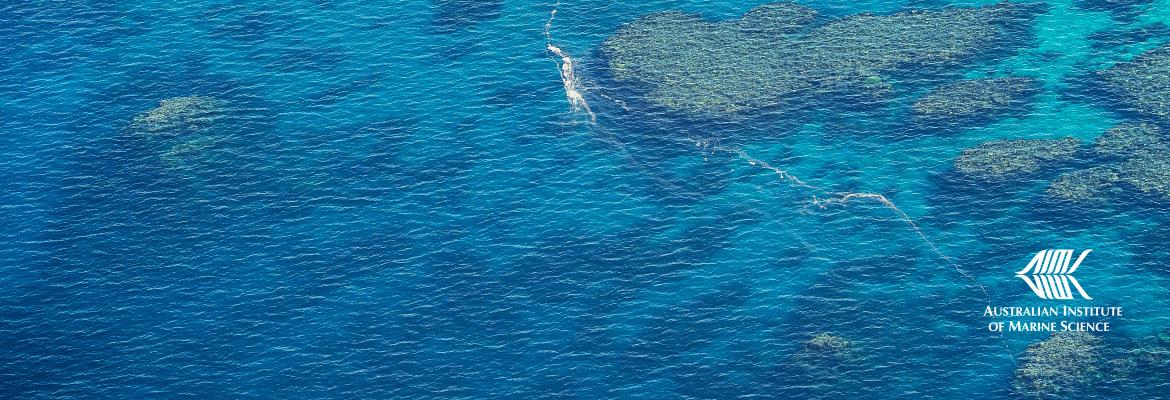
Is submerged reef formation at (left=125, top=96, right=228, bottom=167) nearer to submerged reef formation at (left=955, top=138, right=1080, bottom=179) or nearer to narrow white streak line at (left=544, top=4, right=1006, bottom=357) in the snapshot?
narrow white streak line at (left=544, top=4, right=1006, bottom=357)

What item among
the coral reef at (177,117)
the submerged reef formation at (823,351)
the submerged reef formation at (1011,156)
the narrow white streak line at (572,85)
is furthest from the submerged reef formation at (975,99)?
the coral reef at (177,117)

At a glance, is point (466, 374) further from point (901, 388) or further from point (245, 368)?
point (901, 388)

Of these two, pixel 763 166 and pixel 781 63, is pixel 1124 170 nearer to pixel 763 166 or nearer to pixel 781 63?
pixel 763 166

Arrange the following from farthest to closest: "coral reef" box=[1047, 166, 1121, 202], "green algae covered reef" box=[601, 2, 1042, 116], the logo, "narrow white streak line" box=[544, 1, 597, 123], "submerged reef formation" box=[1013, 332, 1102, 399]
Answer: "narrow white streak line" box=[544, 1, 597, 123] → "green algae covered reef" box=[601, 2, 1042, 116] → "coral reef" box=[1047, 166, 1121, 202] → the logo → "submerged reef formation" box=[1013, 332, 1102, 399]

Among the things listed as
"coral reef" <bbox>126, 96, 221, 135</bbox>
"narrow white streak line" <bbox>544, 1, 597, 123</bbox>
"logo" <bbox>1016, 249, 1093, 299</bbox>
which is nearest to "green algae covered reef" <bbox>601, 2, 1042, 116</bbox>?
"narrow white streak line" <bbox>544, 1, 597, 123</bbox>

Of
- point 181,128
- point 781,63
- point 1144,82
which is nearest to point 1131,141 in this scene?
point 1144,82

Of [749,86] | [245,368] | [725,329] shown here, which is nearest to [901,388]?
[725,329]

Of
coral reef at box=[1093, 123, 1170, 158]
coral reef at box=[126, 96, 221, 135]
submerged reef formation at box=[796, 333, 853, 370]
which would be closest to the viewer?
submerged reef formation at box=[796, 333, 853, 370]
